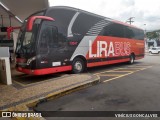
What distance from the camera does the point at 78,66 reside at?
10.6 metres

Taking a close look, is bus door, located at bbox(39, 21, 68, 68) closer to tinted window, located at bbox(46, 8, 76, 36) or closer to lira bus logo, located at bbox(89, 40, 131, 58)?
tinted window, located at bbox(46, 8, 76, 36)

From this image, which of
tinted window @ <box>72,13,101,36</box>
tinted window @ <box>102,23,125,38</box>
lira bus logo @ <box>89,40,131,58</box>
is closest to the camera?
tinted window @ <box>72,13,101,36</box>

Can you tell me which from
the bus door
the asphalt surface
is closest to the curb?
the asphalt surface

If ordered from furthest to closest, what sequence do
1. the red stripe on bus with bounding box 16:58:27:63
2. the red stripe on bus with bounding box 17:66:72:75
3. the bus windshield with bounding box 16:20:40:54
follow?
the red stripe on bus with bounding box 16:58:27:63, the bus windshield with bounding box 16:20:40:54, the red stripe on bus with bounding box 17:66:72:75

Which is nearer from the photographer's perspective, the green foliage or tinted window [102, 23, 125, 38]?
tinted window [102, 23, 125, 38]

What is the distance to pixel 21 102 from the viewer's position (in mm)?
5332

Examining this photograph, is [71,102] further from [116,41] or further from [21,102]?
[116,41]

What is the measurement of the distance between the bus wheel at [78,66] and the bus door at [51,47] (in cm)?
92

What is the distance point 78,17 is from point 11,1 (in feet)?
15.2

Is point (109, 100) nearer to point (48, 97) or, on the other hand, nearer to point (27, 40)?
point (48, 97)

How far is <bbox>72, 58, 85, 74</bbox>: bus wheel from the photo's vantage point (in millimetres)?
10311

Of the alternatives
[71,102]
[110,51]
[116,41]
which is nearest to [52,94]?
[71,102]

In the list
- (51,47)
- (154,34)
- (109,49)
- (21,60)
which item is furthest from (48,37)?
(154,34)

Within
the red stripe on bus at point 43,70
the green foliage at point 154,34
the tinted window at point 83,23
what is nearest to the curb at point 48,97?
the red stripe on bus at point 43,70
